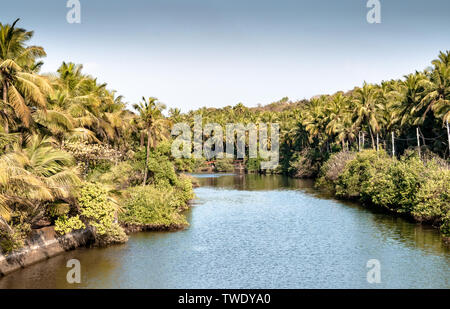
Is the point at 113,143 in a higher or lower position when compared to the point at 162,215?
higher

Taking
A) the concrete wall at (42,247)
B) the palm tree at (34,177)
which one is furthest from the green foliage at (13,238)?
the palm tree at (34,177)

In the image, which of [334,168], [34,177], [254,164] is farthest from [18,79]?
[254,164]

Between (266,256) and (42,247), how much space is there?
12.4 meters

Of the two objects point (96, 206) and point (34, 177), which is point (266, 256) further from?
point (34, 177)

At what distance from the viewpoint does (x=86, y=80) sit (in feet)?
118

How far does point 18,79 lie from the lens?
22703 millimetres

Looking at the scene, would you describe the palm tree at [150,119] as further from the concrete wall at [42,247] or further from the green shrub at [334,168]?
the green shrub at [334,168]

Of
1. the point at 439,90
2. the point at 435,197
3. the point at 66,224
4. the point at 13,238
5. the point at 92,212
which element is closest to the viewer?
the point at 13,238

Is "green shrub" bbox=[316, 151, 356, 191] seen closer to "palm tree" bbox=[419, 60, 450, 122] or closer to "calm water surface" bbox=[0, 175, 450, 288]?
"palm tree" bbox=[419, 60, 450, 122]

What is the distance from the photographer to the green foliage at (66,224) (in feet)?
77.0

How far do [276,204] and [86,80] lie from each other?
23820mm

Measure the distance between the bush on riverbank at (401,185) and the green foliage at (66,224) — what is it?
72.8 ft
